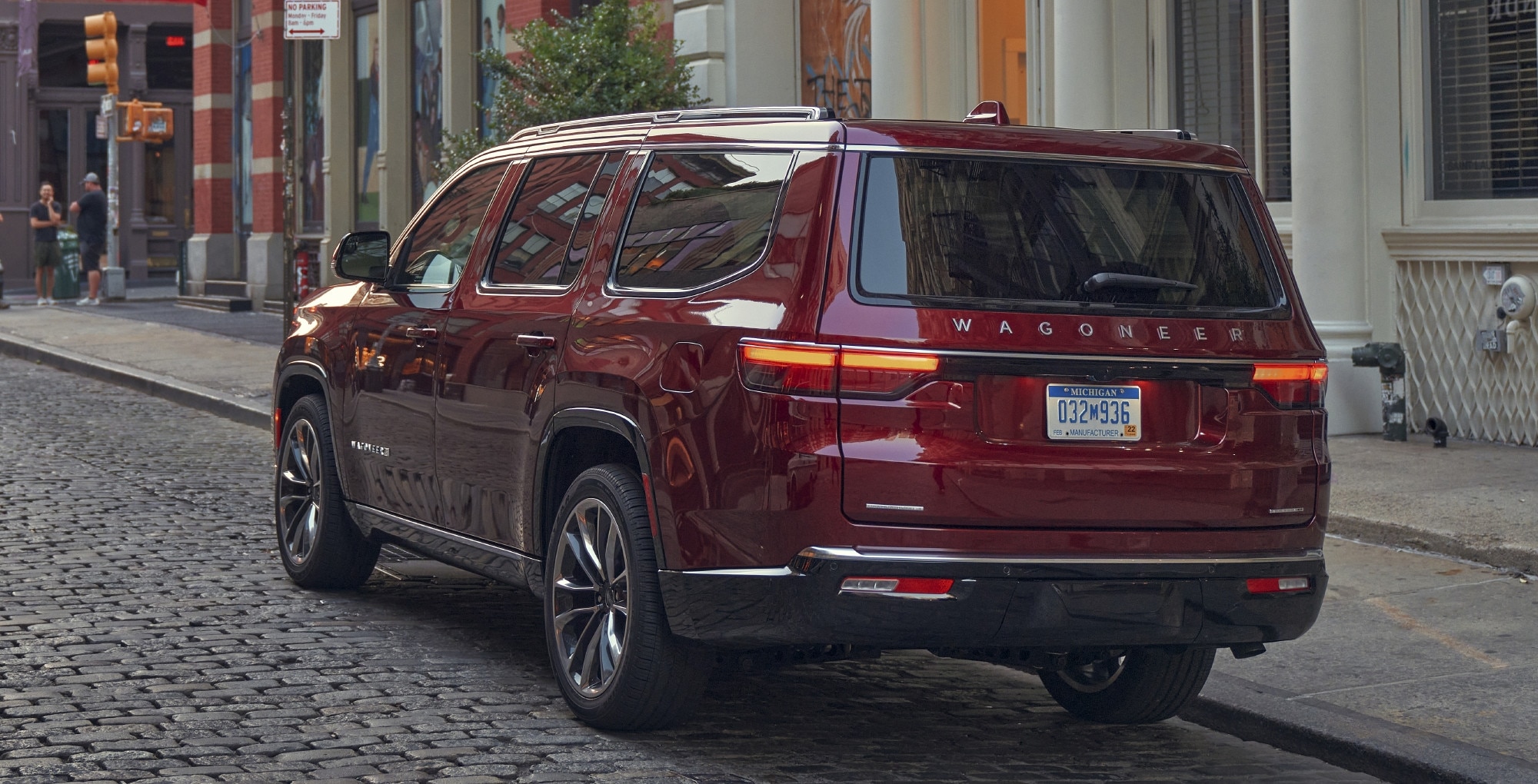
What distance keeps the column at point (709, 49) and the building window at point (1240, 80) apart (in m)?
5.52

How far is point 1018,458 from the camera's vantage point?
16.4 feet

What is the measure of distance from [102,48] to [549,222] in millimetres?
23027

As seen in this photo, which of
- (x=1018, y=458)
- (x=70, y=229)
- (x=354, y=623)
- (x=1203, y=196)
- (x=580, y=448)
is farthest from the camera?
(x=70, y=229)

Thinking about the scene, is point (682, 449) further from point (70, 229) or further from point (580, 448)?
point (70, 229)

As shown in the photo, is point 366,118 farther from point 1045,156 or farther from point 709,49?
point 1045,156

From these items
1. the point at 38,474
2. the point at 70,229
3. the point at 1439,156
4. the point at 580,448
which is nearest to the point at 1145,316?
the point at 580,448

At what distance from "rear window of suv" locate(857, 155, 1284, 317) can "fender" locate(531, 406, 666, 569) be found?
2.68ft

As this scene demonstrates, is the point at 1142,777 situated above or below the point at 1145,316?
below

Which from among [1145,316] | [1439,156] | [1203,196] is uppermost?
[1439,156]

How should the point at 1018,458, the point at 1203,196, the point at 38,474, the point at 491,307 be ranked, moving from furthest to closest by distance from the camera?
the point at 38,474 → the point at 491,307 → the point at 1203,196 → the point at 1018,458

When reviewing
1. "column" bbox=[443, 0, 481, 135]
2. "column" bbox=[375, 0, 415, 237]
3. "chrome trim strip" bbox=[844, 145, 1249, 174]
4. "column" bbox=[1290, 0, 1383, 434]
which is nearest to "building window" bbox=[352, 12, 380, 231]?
"column" bbox=[375, 0, 415, 237]

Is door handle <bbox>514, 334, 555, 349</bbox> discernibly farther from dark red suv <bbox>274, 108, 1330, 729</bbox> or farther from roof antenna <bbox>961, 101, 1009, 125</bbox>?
roof antenna <bbox>961, 101, 1009, 125</bbox>

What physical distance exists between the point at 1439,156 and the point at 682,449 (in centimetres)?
791

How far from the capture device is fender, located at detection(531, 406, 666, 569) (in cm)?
539
